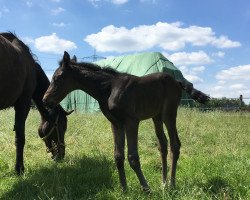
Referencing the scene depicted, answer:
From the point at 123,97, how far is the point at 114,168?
1.83 m

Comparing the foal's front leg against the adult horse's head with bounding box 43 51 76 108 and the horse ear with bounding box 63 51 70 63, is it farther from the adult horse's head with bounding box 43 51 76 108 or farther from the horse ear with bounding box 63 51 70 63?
the horse ear with bounding box 63 51 70 63

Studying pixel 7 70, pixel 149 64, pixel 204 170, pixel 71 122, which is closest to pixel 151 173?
pixel 204 170

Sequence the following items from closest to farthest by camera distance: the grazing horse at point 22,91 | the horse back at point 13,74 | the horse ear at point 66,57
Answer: the horse ear at point 66,57, the horse back at point 13,74, the grazing horse at point 22,91

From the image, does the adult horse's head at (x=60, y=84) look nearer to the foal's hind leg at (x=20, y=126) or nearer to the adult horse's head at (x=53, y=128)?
the foal's hind leg at (x=20, y=126)

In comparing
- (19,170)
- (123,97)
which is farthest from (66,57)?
(19,170)

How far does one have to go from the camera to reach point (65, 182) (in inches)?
221

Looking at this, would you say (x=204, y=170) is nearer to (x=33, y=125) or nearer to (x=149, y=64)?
(x=33, y=125)

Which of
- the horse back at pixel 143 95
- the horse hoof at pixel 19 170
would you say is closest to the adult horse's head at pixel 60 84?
the horse back at pixel 143 95

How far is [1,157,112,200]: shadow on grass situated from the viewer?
513 centimetres

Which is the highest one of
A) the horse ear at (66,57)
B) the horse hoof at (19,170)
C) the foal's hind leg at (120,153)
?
the horse ear at (66,57)

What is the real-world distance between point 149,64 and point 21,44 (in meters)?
13.3

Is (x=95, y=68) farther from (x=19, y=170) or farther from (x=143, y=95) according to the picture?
(x=19, y=170)

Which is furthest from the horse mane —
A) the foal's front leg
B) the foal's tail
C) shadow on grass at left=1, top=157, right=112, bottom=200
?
shadow on grass at left=1, top=157, right=112, bottom=200

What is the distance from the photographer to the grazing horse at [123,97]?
495 cm
